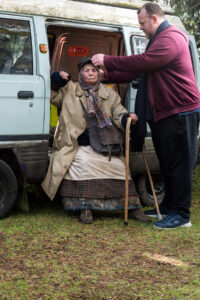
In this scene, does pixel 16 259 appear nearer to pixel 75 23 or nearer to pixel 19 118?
pixel 19 118

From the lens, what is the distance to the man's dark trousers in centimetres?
473

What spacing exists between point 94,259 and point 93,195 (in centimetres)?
119

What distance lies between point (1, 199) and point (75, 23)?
1.97 metres

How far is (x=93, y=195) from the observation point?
5023 mm

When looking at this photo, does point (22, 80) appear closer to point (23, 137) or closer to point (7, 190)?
point (23, 137)

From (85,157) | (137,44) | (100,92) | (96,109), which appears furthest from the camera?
(137,44)

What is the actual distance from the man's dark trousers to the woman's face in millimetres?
828

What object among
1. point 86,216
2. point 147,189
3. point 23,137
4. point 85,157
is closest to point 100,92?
point 85,157

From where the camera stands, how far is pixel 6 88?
4.68m

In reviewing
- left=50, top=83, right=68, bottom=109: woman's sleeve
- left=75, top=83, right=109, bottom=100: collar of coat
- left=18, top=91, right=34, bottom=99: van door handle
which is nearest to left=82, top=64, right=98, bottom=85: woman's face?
left=75, top=83, right=109, bottom=100: collar of coat

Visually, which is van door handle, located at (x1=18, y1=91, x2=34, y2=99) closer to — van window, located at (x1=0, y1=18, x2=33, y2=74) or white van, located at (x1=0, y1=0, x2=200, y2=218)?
white van, located at (x1=0, y1=0, x2=200, y2=218)

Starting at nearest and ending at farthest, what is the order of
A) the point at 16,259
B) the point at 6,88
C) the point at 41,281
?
1. the point at 41,281
2. the point at 16,259
3. the point at 6,88

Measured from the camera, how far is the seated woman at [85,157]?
5020 millimetres

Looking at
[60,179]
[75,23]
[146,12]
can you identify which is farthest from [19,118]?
[146,12]
